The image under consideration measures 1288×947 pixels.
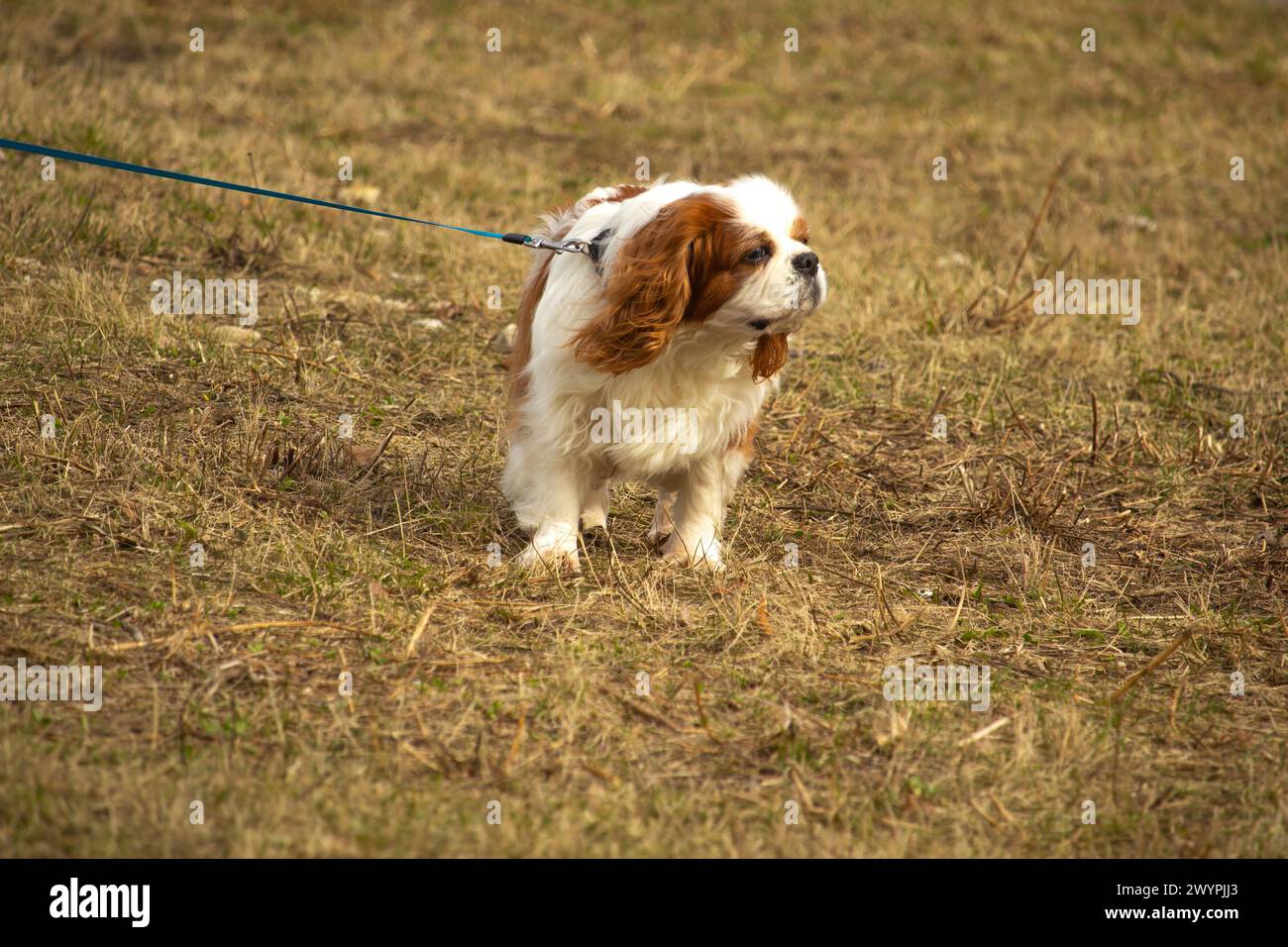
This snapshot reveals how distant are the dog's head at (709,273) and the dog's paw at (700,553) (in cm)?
84

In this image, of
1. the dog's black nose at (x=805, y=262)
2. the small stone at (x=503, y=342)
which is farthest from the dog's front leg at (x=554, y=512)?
the small stone at (x=503, y=342)

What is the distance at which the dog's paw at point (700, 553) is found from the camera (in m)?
4.75

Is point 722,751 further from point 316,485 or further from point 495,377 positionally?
point 495,377

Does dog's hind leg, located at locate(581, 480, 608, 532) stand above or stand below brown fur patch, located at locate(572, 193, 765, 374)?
below

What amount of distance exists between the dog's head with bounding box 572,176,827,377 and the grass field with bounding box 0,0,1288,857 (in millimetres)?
890

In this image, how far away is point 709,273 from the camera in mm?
4094

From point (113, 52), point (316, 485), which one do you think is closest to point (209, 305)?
point (316, 485)

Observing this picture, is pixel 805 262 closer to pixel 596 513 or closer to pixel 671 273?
pixel 671 273

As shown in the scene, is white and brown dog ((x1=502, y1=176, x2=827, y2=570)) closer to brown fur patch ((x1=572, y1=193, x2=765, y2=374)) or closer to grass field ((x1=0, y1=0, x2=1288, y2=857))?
brown fur patch ((x1=572, y1=193, x2=765, y2=374))

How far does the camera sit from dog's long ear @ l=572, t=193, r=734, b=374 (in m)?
4.03

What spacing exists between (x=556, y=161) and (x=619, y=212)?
572 cm

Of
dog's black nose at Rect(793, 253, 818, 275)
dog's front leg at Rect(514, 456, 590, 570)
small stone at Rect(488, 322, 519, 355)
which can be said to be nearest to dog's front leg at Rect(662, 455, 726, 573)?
dog's front leg at Rect(514, 456, 590, 570)

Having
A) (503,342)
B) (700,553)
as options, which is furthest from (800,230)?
(503,342)

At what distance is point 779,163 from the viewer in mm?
10461
